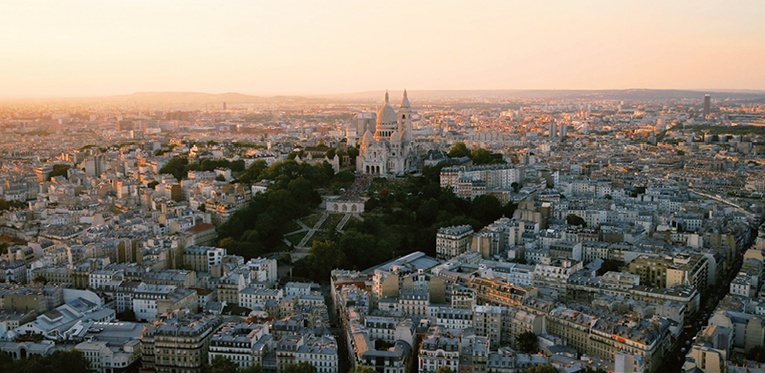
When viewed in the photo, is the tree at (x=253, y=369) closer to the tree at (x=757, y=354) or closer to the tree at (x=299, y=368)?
the tree at (x=299, y=368)

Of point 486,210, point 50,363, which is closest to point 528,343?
point 50,363

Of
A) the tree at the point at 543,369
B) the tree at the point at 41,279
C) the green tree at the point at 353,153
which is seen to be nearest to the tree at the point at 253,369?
the tree at the point at 543,369

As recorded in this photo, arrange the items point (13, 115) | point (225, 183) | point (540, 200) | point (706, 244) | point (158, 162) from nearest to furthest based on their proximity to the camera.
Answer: point (706, 244), point (540, 200), point (225, 183), point (158, 162), point (13, 115)

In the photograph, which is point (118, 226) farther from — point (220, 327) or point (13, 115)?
point (13, 115)

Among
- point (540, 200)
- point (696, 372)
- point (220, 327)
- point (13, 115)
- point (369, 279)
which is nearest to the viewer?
point (696, 372)

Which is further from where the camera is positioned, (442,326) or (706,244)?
(706,244)

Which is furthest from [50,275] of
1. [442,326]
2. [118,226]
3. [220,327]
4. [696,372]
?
[696,372]
